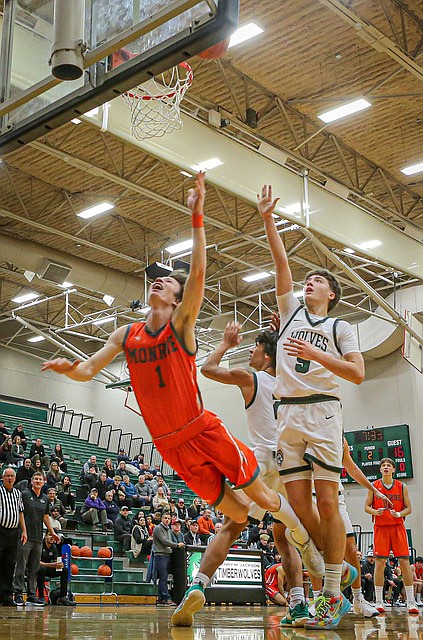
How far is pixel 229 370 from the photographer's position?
18.4 ft

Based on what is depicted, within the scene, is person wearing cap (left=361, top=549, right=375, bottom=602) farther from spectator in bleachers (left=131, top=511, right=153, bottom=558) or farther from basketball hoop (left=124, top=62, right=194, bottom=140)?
basketball hoop (left=124, top=62, right=194, bottom=140)

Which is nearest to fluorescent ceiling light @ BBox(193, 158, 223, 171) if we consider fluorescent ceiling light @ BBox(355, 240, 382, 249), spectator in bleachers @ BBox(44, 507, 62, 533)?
fluorescent ceiling light @ BBox(355, 240, 382, 249)

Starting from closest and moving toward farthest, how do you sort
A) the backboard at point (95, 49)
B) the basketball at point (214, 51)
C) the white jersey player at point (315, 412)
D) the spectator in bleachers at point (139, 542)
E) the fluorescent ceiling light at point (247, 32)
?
the white jersey player at point (315, 412)
the backboard at point (95, 49)
the basketball at point (214, 51)
the fluorescent ceiling light at point (247, 32)
the spectator in bleachers at point (139, 542)

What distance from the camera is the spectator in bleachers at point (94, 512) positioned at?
18.1 m

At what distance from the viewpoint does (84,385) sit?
35594 mm

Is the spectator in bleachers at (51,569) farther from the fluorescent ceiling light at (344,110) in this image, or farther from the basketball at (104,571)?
the fluorescent ceiling light at (344,110)

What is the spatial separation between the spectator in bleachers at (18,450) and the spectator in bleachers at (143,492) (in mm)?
3395

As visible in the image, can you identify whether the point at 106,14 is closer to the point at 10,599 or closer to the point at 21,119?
the point at 21,119

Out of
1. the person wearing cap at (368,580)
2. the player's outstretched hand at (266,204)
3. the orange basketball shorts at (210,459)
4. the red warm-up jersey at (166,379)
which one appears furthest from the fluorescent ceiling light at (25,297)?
the orange basketball shorts at (210,459)

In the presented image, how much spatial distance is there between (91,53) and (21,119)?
3.32 ft

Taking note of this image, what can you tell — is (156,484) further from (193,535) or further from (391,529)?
(391,529)

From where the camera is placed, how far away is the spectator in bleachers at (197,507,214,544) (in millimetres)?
18766

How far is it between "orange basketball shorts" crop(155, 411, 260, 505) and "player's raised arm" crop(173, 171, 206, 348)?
53 centimetres

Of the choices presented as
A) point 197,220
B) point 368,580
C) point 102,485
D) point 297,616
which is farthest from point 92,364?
point 102,485
